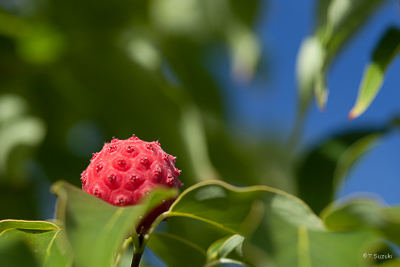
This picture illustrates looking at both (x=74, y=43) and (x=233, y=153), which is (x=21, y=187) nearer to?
(x=74, y=43)

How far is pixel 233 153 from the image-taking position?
2041 mm

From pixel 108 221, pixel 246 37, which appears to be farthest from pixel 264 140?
pixel 108 221

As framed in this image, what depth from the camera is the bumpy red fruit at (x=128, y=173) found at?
0.63m

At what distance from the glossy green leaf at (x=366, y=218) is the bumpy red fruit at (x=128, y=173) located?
220 mm

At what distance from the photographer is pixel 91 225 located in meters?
0.48

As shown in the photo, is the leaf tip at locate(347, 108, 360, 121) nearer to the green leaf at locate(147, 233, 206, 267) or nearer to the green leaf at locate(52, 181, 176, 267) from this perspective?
the green leaf at locate(147, 233, 206, 267)

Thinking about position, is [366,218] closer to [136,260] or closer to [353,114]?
[136,260]

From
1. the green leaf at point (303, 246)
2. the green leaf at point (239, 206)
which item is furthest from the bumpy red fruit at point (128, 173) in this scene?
the green leaf at point (303, 246)

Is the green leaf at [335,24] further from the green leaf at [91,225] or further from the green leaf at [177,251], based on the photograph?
the green leaf at [91,225]

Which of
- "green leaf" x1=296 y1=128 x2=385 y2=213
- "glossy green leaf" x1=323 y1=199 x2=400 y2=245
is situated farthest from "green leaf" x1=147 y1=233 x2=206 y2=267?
"green leaf" x1=296 y1=128 x2=385 y2=213

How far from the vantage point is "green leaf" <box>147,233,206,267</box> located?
27.9 inches

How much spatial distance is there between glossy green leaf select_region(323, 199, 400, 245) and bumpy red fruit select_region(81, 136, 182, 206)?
0.72 feet

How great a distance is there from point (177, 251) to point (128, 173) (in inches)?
5.4

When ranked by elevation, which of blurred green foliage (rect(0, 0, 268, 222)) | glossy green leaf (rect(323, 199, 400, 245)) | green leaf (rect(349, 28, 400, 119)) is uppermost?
green leaf (rect(349, 28, 400, 119))
